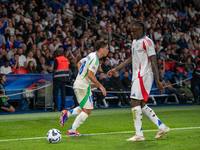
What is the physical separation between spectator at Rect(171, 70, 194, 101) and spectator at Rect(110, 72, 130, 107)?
11.1ft

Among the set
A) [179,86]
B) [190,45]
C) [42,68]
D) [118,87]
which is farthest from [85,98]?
[190,45]

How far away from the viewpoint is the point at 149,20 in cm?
2334

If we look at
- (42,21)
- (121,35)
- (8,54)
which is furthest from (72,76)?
(121,35)

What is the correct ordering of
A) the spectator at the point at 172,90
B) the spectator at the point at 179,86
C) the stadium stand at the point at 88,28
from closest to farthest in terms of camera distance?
the stadium stand at the point at 88,28
the spectator at the point at 172,90
the spectator at the point at 179,86

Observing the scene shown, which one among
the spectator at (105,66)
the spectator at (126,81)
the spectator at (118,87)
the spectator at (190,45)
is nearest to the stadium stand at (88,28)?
the spectator at (190,45)

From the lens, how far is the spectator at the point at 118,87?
17.0m

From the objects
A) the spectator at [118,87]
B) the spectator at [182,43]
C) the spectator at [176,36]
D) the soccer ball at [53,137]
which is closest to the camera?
the soccer ball at [53,137]

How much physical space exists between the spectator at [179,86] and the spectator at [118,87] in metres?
3.37

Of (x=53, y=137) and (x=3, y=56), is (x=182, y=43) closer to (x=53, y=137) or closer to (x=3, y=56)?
(x=3, y=56)

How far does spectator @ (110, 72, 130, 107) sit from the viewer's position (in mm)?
17000

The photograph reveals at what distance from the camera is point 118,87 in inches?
675

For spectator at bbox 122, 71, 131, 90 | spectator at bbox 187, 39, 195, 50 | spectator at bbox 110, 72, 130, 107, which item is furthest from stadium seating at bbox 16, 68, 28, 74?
spectator at bbox 187, 39, 195, 50

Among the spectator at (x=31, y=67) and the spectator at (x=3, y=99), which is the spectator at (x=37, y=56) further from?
the spectator at (x=3, y=99)

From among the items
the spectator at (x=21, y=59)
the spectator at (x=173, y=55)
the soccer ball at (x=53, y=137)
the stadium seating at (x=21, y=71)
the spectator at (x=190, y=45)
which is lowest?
the soccer ball at (x=53, y=137)
